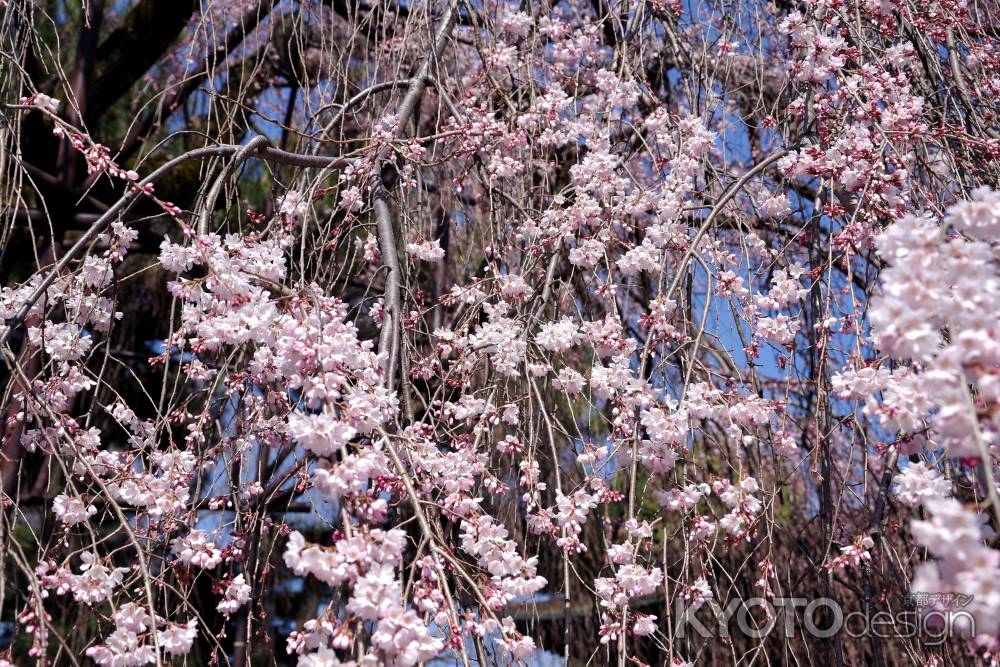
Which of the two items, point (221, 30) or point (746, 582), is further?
point (221, 30)

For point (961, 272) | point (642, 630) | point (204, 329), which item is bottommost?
point (642, 630)

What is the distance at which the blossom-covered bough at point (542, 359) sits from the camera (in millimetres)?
1248

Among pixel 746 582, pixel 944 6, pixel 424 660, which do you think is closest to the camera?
pixel 424 660

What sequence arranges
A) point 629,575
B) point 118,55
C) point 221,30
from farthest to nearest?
point 118,55 < point 221,30 < point 629,575

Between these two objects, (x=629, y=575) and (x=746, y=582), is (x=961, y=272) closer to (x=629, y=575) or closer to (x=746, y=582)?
(x=629, y=575)

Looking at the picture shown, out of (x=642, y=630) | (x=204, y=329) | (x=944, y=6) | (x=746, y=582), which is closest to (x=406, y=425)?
(x=204, y=329)

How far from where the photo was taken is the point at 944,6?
2.26 metres

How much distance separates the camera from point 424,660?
119cm

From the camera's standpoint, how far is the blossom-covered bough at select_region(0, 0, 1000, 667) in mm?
1248

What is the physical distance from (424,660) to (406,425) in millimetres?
726

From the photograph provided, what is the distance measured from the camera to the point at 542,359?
208 cm

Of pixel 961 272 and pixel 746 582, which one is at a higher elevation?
pixel 961 272

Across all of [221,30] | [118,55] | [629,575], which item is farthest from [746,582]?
[118,55]

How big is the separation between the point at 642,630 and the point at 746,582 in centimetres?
113
